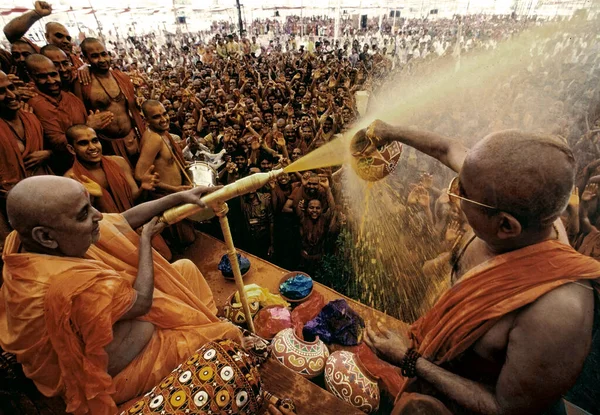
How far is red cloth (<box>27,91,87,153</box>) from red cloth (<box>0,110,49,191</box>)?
223mm

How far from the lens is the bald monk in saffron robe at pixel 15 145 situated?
390cm


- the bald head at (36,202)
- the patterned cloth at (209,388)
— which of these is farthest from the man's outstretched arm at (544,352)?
the bald head at (36,202)

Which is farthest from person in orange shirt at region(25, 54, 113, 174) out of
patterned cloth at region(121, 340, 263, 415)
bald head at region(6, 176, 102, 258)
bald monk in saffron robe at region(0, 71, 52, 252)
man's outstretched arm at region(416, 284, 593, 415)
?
man's outstretched arm at region(416, 284, 593, 415)

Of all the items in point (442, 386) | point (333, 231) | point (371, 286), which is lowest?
point (371, 286)

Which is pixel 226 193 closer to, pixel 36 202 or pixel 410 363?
pixel 36 202

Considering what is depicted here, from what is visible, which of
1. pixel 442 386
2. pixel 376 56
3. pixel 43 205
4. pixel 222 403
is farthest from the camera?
pixel 376 56

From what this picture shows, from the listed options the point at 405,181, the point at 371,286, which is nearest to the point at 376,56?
the point at 405,181

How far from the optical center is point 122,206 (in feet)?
15.0

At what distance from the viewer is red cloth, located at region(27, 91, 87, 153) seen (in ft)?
14.6

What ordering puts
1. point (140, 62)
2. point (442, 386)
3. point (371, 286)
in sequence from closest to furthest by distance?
point (442, 386)
point (371, 286)
point (140, 62)

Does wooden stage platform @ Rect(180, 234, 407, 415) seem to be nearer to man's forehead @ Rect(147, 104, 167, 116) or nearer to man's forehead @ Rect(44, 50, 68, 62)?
man's forehead @ Rect(147, 104, 167, 116)

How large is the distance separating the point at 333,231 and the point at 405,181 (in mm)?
1940

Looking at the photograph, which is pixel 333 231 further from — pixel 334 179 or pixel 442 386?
pixel 442 386

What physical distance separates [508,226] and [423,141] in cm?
156
